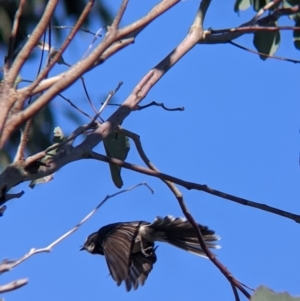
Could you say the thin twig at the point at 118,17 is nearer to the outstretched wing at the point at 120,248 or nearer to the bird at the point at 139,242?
the bird at the point at 139,242

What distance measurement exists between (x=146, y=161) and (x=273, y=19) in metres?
0.48

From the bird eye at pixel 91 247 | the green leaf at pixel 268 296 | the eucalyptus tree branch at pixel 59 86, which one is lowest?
the green leaf at pixel 268 296

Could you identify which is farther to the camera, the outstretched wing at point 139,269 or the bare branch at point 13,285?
the outstretched wing at point 139,269

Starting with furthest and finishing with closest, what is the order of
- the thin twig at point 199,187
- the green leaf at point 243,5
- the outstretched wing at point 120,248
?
1. the outstretched wing at point 120,248
2. the green leaf at point 243,5
3. the thin twig at point 199,187

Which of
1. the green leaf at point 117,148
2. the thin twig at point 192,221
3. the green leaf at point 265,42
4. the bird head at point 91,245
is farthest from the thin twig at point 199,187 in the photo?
the bird head at point 91,245

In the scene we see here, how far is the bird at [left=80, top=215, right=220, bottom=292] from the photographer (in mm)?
2801

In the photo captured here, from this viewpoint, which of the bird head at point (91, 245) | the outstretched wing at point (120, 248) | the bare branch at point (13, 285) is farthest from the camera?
the bird head at point (91, 245)

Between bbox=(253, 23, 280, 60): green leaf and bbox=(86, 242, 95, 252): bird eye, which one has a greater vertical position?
bbox=(253, 23, 280, 60): green leaf

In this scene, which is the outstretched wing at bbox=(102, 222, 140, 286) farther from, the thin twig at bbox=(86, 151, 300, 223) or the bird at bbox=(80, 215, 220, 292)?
the thin twig at bbox=(86, 151, 300, 223)

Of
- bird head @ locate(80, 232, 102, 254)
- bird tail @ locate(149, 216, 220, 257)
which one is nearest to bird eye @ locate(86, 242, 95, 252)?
bird head @ locate(80, 232, 102, 254)

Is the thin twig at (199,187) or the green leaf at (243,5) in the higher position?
the green leaf at (243,5)

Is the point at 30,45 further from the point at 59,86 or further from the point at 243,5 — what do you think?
the point at 243,5

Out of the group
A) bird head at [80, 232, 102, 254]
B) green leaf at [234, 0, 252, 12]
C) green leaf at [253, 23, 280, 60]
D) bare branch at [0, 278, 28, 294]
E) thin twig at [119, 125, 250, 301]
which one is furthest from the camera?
bird head at [80, 232, 102, 254]

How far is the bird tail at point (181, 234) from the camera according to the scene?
2.83m
